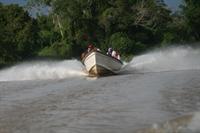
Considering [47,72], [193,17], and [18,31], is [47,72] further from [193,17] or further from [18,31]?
[193,17]

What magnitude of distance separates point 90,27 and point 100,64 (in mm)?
28505

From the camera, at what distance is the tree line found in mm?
45506

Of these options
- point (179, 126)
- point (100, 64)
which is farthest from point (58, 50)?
point (179, 126)

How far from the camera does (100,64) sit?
75.3 ft

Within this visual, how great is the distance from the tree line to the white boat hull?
1949 centimetres

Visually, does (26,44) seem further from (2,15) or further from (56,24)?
(56,24)

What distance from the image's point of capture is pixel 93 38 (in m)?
51.4

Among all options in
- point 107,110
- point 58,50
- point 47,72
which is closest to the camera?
point 107,110

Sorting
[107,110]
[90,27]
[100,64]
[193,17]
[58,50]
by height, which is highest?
[193,17]

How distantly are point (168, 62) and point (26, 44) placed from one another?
18.5 meters

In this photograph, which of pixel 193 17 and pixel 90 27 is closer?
pixel 90 27

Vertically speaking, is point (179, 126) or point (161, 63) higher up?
point (161, 63)

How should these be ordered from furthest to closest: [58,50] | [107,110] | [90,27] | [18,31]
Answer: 1. [90,27]
2. [58,50]
3. [18,31]
4. [107,110]

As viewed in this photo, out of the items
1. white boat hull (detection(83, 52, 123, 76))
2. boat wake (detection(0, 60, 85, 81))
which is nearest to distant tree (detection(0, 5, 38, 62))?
boat wake (detection(0, 60, 85, 81))
